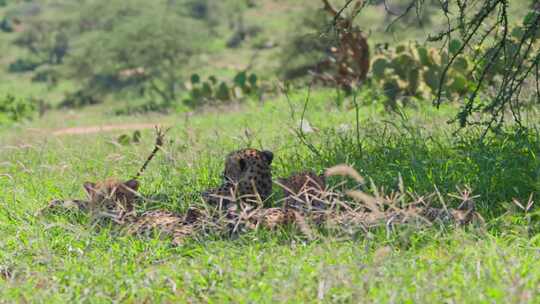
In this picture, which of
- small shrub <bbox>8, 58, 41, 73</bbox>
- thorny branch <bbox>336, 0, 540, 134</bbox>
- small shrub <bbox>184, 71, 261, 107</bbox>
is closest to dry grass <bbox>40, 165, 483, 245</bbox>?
thorny branch <bbox>336, 0, 540, 134</bbox>

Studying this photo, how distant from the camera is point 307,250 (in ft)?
11.6

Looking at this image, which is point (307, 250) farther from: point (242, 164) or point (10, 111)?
point (10, 111)

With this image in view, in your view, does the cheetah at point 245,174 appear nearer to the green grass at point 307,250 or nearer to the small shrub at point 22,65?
the green grass at point 307,250

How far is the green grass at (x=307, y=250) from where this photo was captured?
3.03 meters

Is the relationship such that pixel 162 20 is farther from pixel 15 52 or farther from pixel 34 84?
pixel 15 52

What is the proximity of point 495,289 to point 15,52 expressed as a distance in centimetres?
4665

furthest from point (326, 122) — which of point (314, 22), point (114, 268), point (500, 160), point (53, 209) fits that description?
point (314, 22)

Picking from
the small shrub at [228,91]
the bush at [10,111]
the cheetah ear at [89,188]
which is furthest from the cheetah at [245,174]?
the bush at [10,111]

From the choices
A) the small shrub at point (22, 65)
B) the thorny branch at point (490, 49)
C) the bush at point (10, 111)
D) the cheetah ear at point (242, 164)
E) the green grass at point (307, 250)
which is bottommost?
the small shrub at point (22, 65)

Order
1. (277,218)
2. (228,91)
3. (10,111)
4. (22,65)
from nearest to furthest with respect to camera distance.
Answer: (277,218) → (228,91) → (10,111) → (22,65)

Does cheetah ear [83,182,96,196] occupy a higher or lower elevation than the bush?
higher

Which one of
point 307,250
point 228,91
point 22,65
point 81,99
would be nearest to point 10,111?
point 228,91

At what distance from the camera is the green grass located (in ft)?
9.95

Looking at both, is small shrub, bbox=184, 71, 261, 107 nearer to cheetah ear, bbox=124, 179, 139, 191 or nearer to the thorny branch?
the thorny branch
